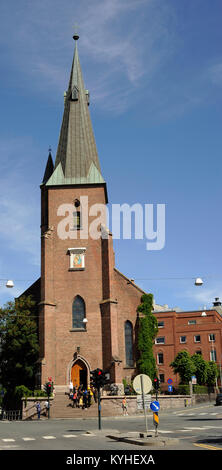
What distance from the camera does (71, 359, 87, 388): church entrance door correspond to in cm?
4269

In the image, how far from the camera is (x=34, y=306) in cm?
4569

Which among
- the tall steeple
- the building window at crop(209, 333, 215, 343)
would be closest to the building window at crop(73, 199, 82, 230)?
the tall steeple

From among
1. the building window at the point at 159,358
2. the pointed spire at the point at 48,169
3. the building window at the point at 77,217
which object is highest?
the pointed spire at the point at 48,169

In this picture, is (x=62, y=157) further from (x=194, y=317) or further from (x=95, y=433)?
(x=194, y=317)

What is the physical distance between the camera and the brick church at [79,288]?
42500 mm

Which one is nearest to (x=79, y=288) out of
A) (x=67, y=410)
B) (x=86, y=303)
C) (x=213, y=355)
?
(x=86, y=303)

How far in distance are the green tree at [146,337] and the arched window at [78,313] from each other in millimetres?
5110

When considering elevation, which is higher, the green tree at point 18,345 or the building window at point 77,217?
the building window at point 77,217

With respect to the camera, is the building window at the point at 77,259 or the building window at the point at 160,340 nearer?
the building window at the point at 77,259

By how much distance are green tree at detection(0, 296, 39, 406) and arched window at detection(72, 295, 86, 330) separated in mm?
3423

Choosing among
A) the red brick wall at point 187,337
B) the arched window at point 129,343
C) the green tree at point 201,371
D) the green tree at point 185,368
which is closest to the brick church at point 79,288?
the arched window at point 129,343

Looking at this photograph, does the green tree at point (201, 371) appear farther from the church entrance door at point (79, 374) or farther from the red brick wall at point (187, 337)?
the church entrance door at point (79, 374)

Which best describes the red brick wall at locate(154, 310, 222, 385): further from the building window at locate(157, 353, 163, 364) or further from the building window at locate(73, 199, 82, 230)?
the building window at locate(73, 199, 82, 230)
